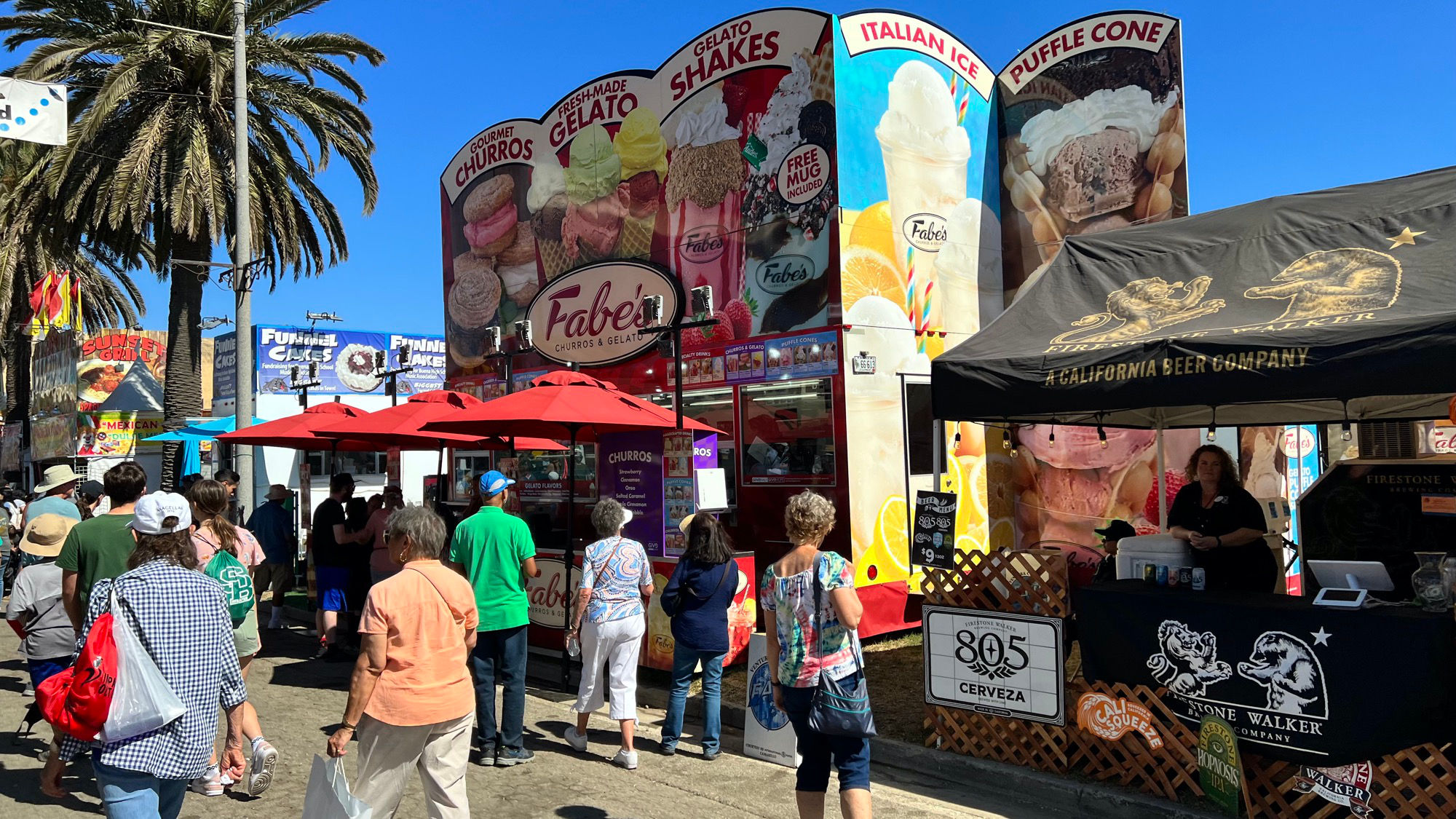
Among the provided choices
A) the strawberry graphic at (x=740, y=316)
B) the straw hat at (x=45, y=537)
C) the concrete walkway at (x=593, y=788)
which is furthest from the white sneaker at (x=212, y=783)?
the strawberry graphic at (x=740, y=316)

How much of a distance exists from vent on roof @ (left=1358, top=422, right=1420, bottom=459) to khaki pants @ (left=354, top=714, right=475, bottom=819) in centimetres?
1069

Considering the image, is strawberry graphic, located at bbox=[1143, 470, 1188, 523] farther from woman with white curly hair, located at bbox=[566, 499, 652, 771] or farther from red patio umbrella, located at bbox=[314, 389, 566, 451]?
red patio umbrella, located at bbox=[314, 389, 566, 451]

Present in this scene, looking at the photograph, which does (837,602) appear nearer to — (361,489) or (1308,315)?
(1308,315)

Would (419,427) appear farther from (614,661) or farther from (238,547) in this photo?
(614,661)

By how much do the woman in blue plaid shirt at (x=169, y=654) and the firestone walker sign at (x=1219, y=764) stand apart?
5092 millimetres

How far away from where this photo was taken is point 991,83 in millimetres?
12742

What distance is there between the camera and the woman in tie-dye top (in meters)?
4.56

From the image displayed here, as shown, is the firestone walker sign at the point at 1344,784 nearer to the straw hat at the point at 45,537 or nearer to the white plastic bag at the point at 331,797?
the white plastic bag at the point at 331,797

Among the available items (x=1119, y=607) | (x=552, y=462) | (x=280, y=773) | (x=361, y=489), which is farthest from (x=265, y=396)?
(x=1119, y=607)

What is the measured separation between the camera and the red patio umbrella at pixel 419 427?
10773 millimetres

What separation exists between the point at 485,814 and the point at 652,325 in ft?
25.9

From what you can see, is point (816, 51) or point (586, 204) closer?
point (816, 51)

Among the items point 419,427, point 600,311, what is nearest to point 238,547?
point 419,427

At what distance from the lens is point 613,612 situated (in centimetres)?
705
